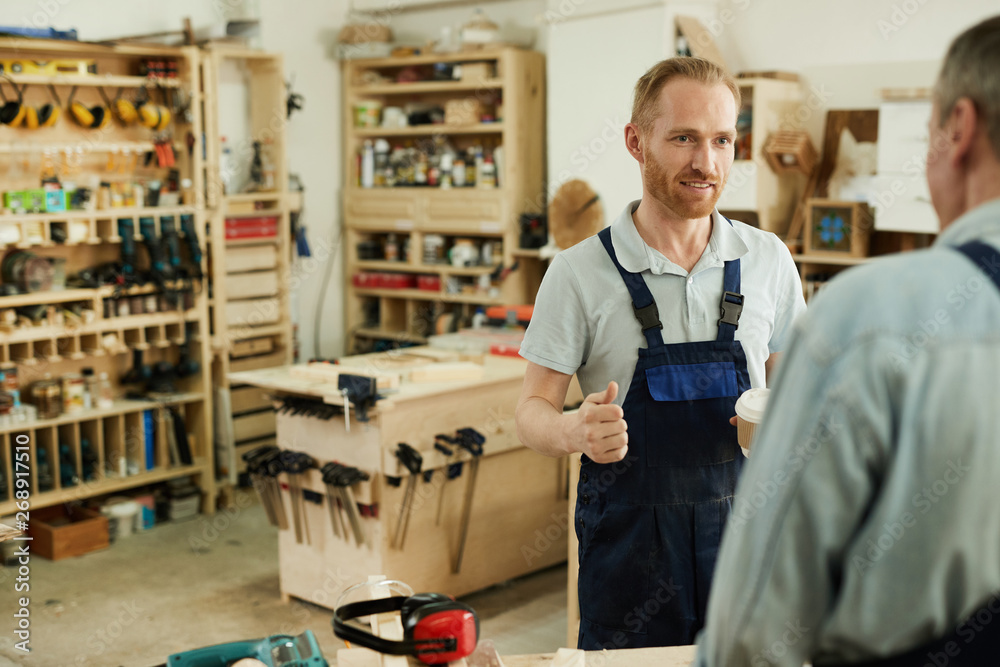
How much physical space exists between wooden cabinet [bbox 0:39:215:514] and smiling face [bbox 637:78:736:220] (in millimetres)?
3951

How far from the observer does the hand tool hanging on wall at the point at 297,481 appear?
13.5ft

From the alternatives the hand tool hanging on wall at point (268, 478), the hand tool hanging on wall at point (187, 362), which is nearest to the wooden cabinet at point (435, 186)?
the hand tool hanging on wall at point (187, 362)

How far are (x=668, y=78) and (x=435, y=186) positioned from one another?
4.48m

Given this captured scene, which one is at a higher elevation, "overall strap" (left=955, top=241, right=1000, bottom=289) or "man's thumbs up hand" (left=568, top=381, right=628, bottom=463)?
"overall strap" (left=955, top=241, right=1000, bottom=289)

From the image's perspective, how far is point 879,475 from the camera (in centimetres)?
81

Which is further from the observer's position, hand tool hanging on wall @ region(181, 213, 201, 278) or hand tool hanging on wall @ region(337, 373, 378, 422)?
hand tool hanging on wall @ region(181, 213, 201, 278)

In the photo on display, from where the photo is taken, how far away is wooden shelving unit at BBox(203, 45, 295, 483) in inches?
223

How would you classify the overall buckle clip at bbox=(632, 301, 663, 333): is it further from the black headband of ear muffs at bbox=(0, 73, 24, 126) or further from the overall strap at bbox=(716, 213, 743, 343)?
the black headband of ear muffs at bbox=(0, 73, 24, 126)

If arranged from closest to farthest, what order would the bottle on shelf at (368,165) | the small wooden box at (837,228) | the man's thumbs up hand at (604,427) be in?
the man's thumbs up hand at (604,427)
the small wooden box at (837,228)
the bottle on shelf at (368,165)

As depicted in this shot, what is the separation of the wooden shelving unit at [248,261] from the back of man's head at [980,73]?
5.20m

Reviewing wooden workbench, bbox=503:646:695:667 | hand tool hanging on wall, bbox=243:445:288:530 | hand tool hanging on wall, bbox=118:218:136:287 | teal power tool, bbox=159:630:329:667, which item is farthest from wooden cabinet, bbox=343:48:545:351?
teal power tool, bbox=159:630:329:667

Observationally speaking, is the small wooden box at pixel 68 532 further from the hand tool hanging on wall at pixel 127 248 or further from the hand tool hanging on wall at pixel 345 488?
the hand tool hanging on wall at pixel 345 488

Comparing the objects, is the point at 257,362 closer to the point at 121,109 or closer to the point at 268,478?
the point at 121,109

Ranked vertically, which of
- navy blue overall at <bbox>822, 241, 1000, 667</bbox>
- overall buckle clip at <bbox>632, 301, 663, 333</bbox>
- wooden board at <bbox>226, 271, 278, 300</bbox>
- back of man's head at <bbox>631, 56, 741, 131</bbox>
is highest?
back of man's head at <bbox>631, 56, 741, 131</bbox>
